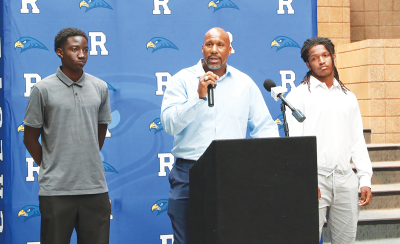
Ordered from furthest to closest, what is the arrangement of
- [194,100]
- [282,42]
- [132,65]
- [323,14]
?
[323,14], [282,42], [132,65], [194,100]

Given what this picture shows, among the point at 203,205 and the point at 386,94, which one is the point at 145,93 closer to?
the point at 203,205

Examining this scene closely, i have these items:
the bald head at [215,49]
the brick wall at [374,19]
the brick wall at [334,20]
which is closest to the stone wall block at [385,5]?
the brick wall at [374,19]

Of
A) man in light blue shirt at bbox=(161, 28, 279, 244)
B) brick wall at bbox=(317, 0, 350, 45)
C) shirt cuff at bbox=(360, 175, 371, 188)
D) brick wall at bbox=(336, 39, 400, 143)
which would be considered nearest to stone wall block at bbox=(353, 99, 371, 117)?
brick wall at bbox=(336, 39, 400, 143)

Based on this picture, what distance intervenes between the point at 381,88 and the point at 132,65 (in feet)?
11.7

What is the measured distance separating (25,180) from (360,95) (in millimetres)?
4186

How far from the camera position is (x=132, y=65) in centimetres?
335

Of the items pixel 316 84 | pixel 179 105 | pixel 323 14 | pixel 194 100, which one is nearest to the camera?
pixel 194 100

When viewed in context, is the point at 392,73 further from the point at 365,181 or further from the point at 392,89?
the point at 365,181

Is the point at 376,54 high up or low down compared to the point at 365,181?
up

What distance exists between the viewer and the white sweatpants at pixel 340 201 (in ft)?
7.95

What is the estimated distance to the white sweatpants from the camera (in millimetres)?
2422

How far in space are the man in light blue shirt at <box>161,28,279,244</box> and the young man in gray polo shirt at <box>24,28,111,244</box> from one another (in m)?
0.39

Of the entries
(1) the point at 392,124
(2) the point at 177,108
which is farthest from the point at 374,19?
(2) the point at 177,108

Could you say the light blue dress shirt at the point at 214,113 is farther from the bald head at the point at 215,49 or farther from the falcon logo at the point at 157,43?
the falcon logo at the point at 157,43
